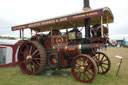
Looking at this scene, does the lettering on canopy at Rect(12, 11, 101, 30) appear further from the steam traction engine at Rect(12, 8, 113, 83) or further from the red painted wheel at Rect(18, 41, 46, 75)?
the red painted wheel at Rect(18, 41, 46, 75)

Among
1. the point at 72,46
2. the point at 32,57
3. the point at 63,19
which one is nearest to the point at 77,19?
the point at 63,19

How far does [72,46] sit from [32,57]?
5.99 ft

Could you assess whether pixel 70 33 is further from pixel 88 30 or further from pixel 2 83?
pixel 2 83

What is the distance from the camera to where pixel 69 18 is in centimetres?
475

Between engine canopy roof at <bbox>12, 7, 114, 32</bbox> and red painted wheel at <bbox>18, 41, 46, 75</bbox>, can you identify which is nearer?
engine canopy roof at <bbox>12, 7, 114, 32</bbox>

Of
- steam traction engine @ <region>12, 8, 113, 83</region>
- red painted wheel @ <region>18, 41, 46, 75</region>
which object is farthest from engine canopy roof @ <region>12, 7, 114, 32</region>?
red painted wheel @ <region>18, 41, 46, 75</region>

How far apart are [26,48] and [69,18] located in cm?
250

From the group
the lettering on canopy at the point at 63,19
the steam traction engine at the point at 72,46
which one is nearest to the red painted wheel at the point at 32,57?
the steam traction engine at the point at 72,46

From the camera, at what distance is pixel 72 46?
4809 mm

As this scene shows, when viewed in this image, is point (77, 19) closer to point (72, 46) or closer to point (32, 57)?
point (72, 46)

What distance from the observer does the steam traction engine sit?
14.3ft

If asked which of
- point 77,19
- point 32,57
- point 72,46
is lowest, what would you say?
point 32,57

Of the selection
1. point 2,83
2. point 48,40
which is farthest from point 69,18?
point 2,83

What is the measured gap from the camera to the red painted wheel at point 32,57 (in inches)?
201
